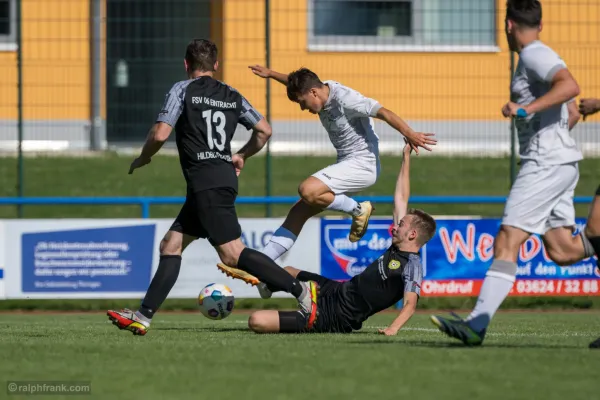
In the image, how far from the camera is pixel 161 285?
29.7 feet

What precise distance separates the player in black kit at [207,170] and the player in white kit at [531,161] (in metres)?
1.93

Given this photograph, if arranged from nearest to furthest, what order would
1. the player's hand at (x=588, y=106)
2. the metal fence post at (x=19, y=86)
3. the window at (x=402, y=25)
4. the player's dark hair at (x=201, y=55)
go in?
1. the player's hand at (x=588, y=106)
2. the player's dark hair at (x=201, y=55)
3. the metal fence post at (x=19, y=86)
4. the window at (x=402, y=25)

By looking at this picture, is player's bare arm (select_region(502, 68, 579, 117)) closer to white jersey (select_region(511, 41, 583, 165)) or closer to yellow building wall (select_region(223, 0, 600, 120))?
white jersey (select_region(511, 41, 583, 165))

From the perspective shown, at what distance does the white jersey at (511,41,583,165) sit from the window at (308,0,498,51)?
803 cm

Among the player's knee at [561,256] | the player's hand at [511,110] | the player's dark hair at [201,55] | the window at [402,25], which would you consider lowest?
the player's knee at [561,256]

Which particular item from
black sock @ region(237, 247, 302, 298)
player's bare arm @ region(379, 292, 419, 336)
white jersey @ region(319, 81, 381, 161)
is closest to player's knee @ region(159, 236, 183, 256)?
black sock @ region(237, 247, 302, 298)

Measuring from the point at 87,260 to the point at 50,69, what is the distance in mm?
4062

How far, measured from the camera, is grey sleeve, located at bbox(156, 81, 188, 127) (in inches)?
342

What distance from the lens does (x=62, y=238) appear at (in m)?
13.8

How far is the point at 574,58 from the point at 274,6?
3.92 metres

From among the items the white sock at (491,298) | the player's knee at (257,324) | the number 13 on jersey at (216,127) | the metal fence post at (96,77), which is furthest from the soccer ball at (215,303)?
the metal fence post at (96,77)

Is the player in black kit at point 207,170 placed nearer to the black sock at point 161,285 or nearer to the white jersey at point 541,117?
the black sock at point 161,285

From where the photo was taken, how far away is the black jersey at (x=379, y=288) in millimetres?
9031

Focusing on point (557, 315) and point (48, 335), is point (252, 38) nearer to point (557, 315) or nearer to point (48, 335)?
point (557, 315)
